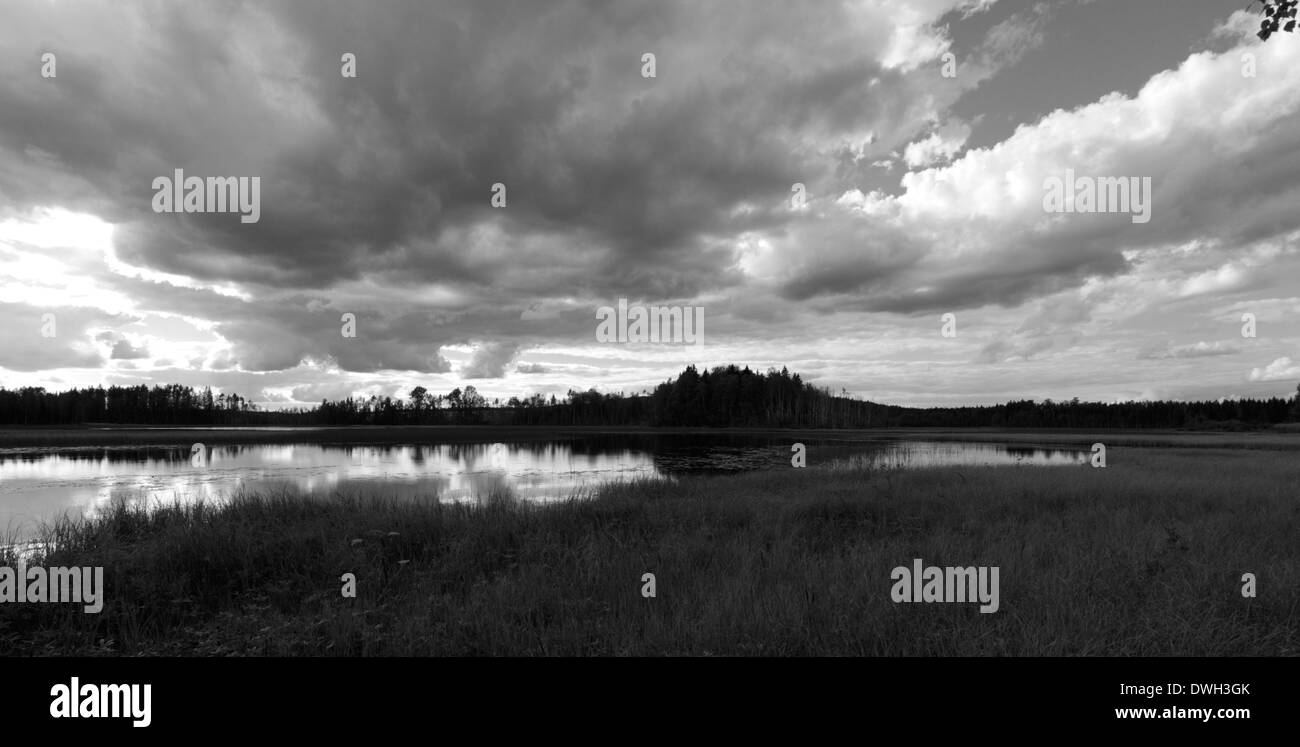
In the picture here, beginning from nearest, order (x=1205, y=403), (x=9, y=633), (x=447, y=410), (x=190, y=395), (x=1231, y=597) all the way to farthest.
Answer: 1. (x=1231, y=597)
2. (x=9, y=633)
3. (x=1205, y=403)
4. (x=190, y=395)
5. (x=447, y=410)

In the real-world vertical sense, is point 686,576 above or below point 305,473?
above

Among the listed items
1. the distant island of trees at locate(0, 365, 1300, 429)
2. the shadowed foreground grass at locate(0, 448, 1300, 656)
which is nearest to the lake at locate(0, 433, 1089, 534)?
the shadowed foreground grass at locate(0, 448, 1300, 656)

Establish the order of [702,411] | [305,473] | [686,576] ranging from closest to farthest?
[686,576], [305,473], [702,411]

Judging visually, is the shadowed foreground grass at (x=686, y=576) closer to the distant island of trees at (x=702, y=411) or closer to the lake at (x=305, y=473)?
the lake at (x=305, y=473)

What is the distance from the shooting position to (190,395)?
15925 centimetres

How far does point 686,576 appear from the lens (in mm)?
9820

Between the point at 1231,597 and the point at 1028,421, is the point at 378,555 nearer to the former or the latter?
the point at 1231,597

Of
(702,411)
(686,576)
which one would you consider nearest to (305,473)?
(686,576)

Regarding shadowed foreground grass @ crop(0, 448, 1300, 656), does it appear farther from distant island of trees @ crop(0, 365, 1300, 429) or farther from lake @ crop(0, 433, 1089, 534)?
distant island of trees @ crop(0, 365, 1300, 429)

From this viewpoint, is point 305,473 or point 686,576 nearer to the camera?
→ point 686,576

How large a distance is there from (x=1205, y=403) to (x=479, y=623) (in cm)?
20759

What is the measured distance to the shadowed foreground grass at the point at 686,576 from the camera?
6.82m

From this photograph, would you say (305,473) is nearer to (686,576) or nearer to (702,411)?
(686,576)
